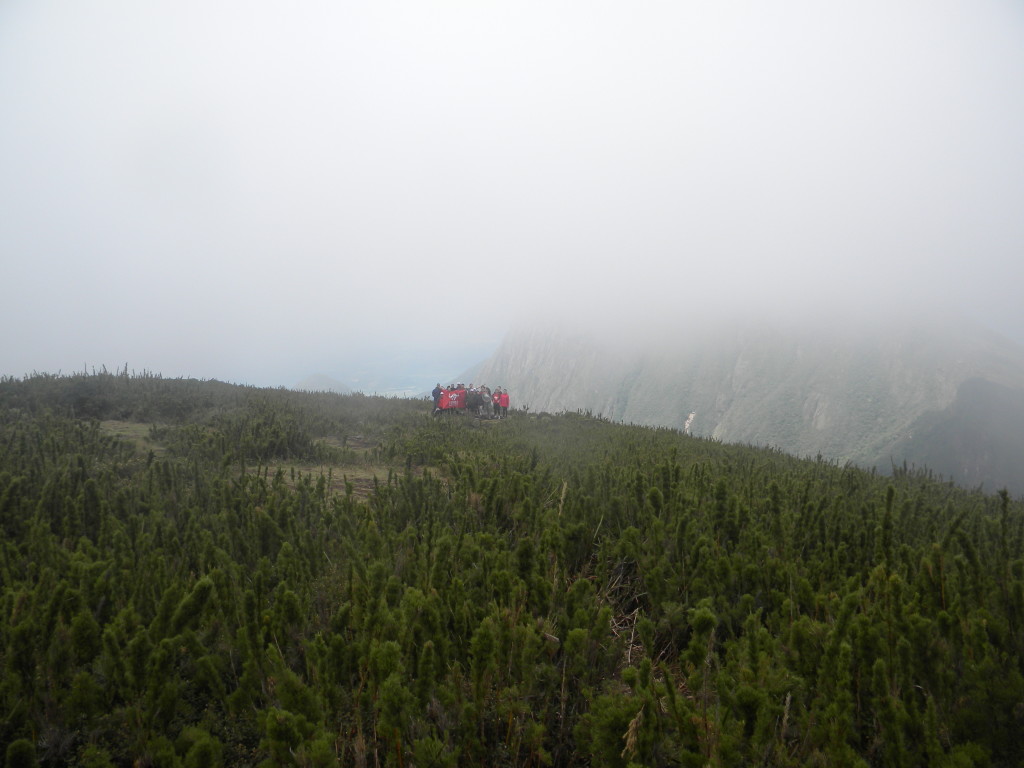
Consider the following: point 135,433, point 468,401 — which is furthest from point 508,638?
point 468,401

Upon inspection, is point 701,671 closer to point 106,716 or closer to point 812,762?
point 812,762

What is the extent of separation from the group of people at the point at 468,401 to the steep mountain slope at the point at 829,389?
3020 cm

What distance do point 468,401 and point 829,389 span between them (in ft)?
317

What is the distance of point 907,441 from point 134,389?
85876mm

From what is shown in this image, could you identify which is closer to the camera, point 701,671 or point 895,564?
point 701,671

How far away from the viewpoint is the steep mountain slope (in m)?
64.2

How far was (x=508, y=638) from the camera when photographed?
1.93 m

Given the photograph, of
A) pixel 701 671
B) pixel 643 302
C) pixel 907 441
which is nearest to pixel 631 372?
pixel 643 302

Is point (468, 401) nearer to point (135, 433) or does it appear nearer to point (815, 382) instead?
point (135, 433)

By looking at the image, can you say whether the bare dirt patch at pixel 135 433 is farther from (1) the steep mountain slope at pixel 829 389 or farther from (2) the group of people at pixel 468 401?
(1) the steep mountain slope at pixel 829 389

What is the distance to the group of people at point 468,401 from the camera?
16.7m

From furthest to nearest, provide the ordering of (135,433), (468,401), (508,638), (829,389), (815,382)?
(815,382), (829,389), (468,401), (135,433), (508,638)

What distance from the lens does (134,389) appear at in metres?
12.3

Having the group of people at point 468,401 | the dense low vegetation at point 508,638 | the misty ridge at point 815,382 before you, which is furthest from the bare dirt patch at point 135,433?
the misty ridge at point 815,382
